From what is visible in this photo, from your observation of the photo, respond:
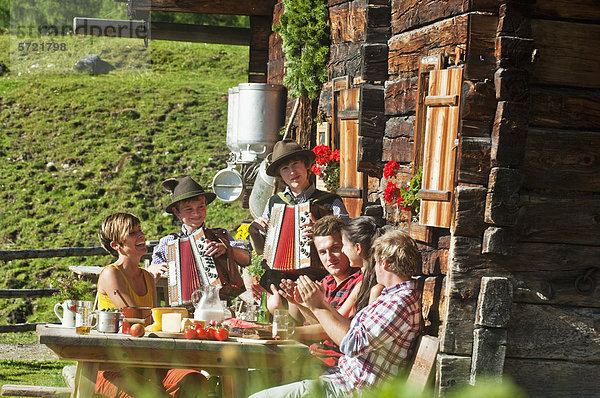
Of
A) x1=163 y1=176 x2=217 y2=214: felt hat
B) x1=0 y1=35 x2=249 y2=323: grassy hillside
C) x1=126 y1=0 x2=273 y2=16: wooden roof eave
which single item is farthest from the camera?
x1=0 y1=35 x2=249 y2=323: grassy hillside

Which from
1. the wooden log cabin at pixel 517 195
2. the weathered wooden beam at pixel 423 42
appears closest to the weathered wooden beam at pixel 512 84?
the wooden log cabin at pixel 517 195

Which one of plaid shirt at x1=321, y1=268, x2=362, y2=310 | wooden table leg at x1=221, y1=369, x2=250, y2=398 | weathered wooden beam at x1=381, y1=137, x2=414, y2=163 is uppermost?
weathered wooden beam at x1=381, y1=137, x2=414, y2=163

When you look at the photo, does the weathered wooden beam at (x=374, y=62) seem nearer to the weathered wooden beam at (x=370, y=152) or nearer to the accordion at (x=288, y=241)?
the weathered wooden beam at (x=370, y=152)

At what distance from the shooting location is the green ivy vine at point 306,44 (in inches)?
333

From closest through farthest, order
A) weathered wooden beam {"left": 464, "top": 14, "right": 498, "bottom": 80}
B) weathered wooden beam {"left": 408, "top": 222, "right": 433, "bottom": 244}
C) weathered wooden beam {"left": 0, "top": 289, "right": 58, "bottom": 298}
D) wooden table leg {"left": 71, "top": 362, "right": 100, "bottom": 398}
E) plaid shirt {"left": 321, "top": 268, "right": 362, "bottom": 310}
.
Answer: wooden table leg {"left": 71, "top": 362, "right": 100, "bottom": 398}, weathered wooden beam {"left": 464, "top": 14, "right": 498, "bottom": 80}, weathered wooden beam {"left": 408, "top": 222, "right": 433, "bottom": 244}, plaid shirt {"left": 321, "top": 268, "right": 362, "bottom": 310}, weathered wooden beam {"left": 0, "top": 289, "right": 58, "bottom": 298}

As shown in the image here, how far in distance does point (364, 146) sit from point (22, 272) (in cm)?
906

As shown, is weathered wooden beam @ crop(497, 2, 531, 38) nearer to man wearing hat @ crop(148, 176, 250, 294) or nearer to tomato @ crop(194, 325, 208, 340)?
tomato @ crop(194, 325, 208, 340)

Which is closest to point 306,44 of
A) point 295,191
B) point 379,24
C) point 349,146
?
point 349,146

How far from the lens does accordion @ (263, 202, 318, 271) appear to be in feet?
20.1

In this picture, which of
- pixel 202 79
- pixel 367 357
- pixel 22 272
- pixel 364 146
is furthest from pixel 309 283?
pixel 202 79

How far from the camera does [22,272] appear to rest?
13.9 meters

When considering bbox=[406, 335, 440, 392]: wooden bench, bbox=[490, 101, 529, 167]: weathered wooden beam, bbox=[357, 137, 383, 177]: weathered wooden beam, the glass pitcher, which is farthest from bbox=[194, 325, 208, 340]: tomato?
bbox=[357, 137, 383, 177]: weathered wooden beam

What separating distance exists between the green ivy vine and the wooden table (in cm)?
441

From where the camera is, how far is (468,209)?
4684mm
